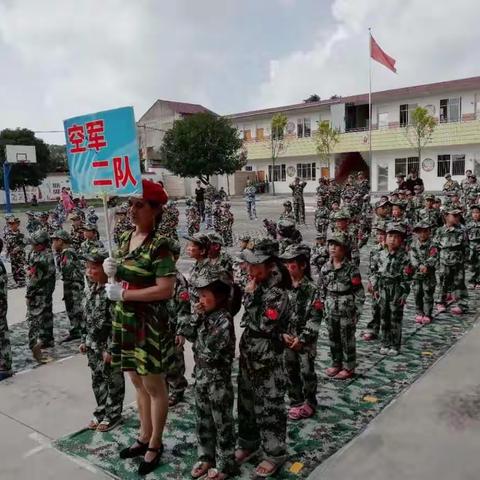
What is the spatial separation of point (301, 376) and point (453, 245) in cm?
402

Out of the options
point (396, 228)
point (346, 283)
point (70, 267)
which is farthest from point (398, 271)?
point (70, 267)

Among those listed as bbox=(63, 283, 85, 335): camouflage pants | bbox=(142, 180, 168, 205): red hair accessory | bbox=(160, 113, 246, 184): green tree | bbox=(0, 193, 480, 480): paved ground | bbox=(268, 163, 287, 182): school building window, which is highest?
bbox=(160, 113, 246, 184): green tree

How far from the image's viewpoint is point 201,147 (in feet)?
108

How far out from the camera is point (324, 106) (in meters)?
34.3

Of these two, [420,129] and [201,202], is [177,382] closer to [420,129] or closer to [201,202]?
[201,202]

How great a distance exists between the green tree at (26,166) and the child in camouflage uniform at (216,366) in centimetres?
3649

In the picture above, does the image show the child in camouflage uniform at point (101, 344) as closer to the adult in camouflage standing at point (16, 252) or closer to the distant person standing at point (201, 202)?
the adult in camouflage standing at point (16, 252)

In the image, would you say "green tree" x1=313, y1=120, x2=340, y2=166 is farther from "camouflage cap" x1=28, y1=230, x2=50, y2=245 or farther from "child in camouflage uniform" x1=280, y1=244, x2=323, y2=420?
"child in camouflage uniform" x1=280, y1=244, x2=323, y2=420

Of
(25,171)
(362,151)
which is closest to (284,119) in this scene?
(362,151)

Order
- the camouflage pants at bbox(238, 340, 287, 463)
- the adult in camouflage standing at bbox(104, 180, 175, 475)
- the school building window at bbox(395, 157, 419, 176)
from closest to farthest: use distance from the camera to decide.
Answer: the adult in camouflage standing at bbox(104, 180, 175, 475), the camouflage pants at bbox(238, 340, 287, 463), the school building window at bbox(395, 157, 419, 176)

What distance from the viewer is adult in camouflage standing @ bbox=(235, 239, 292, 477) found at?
3.24 m

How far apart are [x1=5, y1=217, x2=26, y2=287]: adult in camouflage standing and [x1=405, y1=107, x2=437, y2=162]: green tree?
80.0 ft

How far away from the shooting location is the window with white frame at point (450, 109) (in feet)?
96.3

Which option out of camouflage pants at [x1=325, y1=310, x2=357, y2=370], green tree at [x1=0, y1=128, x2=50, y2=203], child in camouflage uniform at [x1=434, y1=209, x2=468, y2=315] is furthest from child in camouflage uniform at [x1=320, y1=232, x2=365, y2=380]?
green tree at [x1=0, y1=128, x2=50, y2=203]
